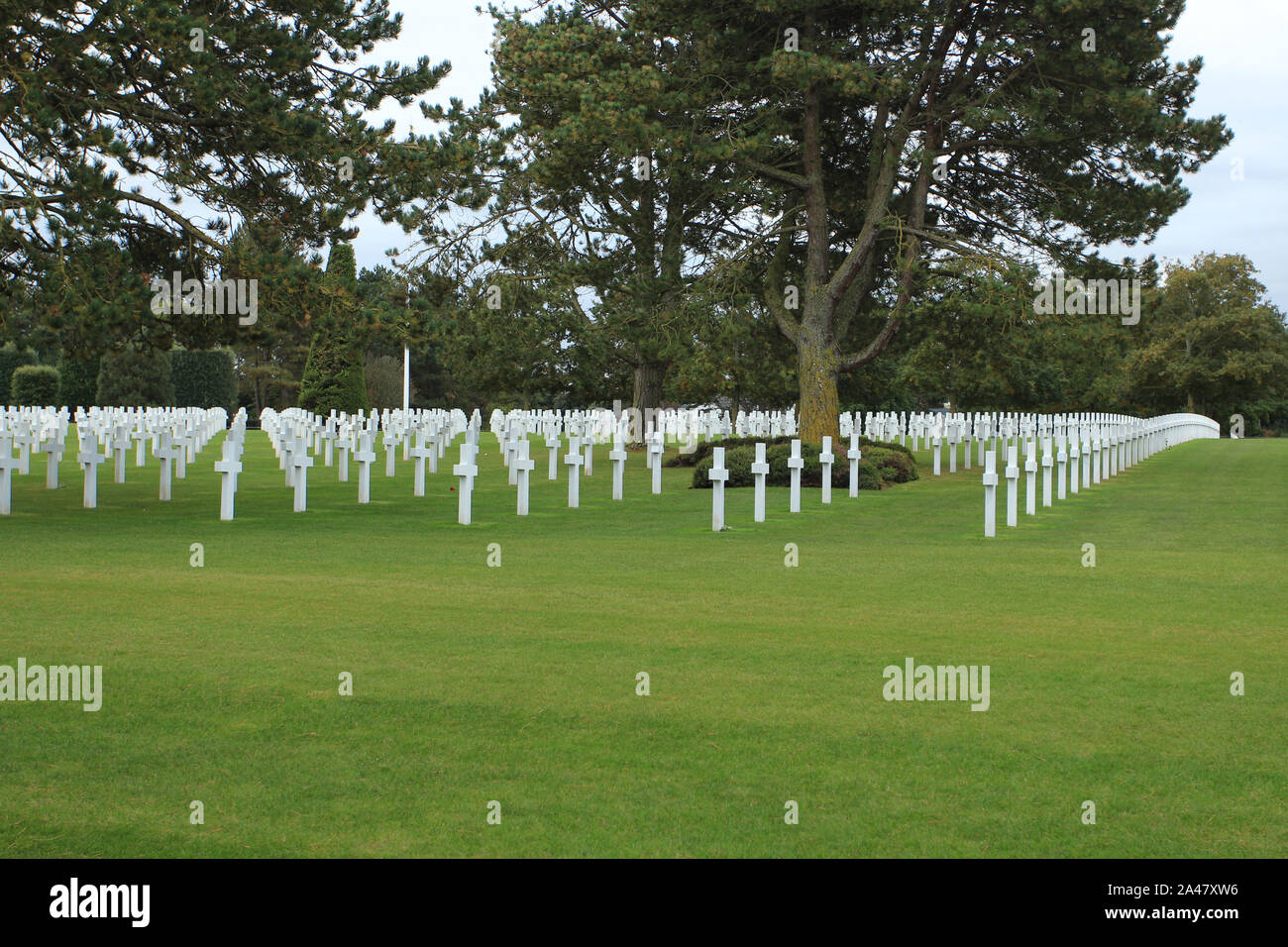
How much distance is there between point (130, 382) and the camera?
53656 millimetres

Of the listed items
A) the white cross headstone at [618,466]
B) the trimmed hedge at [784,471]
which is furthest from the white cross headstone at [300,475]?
the trimmed hedge at [784,471]

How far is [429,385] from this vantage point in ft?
256

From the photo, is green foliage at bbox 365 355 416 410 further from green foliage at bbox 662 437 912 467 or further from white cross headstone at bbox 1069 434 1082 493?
white cross headstone at bbox 1069 434 1082 493

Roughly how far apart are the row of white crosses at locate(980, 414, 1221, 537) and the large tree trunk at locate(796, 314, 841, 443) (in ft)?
13.7

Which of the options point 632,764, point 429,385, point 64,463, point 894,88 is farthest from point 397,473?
point 429,385

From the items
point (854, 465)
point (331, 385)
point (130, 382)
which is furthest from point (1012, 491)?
point (130, 382)

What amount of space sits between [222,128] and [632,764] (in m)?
15.2

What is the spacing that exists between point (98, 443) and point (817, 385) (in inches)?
616

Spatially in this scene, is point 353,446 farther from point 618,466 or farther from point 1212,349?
point 1212,349

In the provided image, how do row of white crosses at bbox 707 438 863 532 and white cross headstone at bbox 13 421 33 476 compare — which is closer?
row of white crosses at bbox 707 438 863 532

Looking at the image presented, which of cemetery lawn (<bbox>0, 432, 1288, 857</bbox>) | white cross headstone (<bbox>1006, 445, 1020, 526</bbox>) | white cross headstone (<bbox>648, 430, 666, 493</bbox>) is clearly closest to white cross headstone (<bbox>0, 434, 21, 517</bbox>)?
cemetery lawn (<bbox>0, 432, 1288, 857</bbox>)

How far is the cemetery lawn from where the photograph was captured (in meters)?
5.16

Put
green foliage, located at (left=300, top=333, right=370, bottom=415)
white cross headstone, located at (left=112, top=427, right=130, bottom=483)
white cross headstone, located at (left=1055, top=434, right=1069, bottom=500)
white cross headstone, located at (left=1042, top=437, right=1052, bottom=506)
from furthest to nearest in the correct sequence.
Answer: green foliage, located at (left=300, top=333, right=370, bottom=415) → white cross headstone, located at (left=112, top=427, right=130, bottom=483) → white cross headstone, located at (left=1055, top=434, right=1069, bottom=500) → white cross headstone, located at (left=1042, top=437, right=1052, bottom=506)

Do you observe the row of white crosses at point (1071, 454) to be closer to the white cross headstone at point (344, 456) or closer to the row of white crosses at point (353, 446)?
the row of white crosses at point (353, 446)
